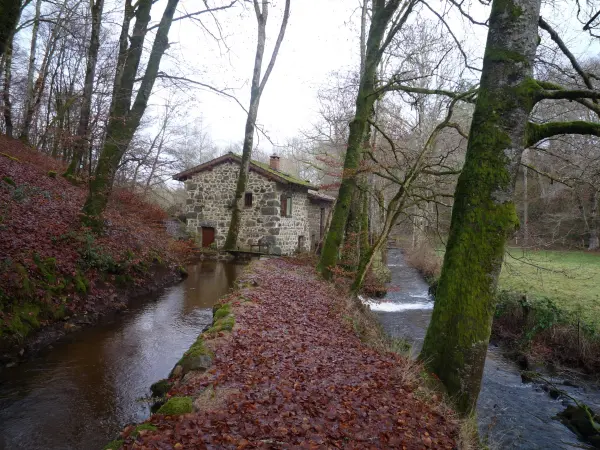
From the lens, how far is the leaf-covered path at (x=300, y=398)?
3.31 m

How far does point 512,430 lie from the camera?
246 inches

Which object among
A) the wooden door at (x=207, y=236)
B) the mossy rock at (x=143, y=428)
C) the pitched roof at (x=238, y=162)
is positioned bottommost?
the mossy rock at (x=143, y=428)

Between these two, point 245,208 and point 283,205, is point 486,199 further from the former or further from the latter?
point 245,208

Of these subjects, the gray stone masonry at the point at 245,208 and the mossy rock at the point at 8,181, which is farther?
the gray stone masonry at the point at 245,208

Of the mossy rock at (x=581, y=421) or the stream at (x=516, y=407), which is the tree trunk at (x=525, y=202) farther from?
the mossy rock at (x=581, y=421)

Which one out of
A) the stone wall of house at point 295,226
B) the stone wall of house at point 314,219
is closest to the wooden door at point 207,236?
the stone wall of house at point 295,226

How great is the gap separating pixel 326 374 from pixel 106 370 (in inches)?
138

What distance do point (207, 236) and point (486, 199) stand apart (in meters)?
18.1

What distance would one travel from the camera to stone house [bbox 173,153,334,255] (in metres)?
20.1

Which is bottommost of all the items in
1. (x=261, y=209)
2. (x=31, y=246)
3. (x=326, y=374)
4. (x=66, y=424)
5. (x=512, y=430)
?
(x=512, y=430)

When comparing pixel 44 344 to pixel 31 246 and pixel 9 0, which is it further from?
pixel 9 0

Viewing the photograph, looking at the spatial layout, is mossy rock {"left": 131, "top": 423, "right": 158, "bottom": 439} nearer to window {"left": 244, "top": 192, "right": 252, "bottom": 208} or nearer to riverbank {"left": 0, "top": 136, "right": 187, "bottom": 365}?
riverbank {"left": 0, "top": 136, "right": 187, "bottom": 365}

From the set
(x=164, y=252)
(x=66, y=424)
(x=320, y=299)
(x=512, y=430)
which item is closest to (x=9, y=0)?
(x=66, y=424)

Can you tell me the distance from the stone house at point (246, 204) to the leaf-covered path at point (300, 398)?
13.5 metres
